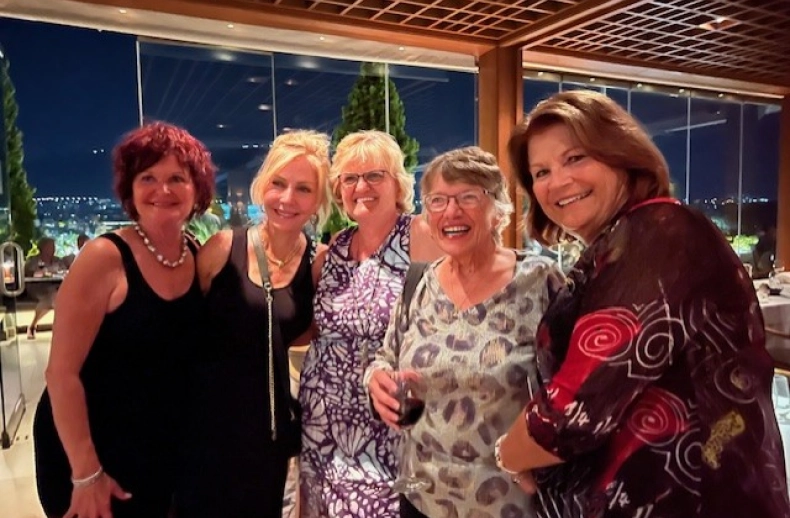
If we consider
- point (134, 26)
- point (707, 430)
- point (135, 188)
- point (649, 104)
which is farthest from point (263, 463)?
point (649, 104)

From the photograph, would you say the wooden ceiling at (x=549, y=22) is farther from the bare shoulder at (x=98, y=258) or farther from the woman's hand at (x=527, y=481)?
the woman's hand at (x=527, y=481)

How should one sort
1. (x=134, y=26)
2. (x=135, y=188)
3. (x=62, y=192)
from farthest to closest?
(x=62, y=192), (x=134, y=26), (x=135, y=188)

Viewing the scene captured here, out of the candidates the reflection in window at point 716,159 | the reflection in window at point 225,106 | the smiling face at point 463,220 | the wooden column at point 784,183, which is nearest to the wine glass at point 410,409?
the smiling face at point 463,220

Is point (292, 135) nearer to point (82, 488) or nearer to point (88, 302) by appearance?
point (88, 302)

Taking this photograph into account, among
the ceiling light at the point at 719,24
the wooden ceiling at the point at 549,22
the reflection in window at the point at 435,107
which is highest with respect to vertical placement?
the reflection in window at the point at 435,107

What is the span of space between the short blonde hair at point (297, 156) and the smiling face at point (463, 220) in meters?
0.55

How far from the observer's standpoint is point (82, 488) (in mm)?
1522

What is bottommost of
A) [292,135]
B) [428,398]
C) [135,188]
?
[428,398]

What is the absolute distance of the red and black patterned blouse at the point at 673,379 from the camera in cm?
83

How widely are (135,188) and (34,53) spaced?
26.0 ft

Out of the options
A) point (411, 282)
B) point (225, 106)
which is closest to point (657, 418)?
point (411, 282)

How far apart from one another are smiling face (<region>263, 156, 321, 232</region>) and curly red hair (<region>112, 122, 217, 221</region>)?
194 millimetres

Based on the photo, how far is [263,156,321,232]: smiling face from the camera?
1.81 meters

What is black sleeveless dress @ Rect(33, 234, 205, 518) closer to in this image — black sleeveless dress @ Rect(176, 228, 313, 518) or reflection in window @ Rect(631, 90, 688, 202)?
black sleeveless dress @ Rect(176, 228, 313, 518)
